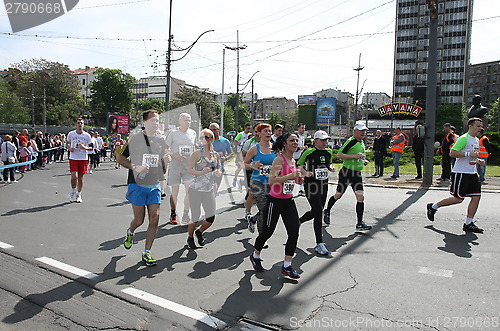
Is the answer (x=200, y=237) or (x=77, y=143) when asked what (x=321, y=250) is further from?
(x=77, y=143)

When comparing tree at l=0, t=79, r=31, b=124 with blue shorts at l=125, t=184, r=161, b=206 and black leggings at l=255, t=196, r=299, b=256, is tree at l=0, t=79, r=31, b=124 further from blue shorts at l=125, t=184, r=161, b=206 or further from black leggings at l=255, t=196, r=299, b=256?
black leggings at l=255, t=196, r=299, b=256

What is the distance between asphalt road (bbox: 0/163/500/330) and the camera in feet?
12.2

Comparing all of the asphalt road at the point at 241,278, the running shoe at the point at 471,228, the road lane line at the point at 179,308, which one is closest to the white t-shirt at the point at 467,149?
the running shoe at the point at 471,228

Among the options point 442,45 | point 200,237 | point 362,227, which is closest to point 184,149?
point 200,237

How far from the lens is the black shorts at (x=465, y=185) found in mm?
6863

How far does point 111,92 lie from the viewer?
268 ft

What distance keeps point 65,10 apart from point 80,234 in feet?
18.1

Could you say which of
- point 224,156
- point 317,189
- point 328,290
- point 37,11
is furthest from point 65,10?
point 328,290

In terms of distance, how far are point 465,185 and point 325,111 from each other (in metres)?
97.5

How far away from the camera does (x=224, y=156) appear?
8.20m

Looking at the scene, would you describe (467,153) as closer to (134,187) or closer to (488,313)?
(488,313)

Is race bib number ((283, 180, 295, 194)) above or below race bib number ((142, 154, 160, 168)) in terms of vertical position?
below

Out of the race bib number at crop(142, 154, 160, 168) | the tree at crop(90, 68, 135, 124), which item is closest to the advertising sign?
the race bib number at crop(142, 154, 160, 168)

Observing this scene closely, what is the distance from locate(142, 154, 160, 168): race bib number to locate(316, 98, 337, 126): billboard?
98405mm
